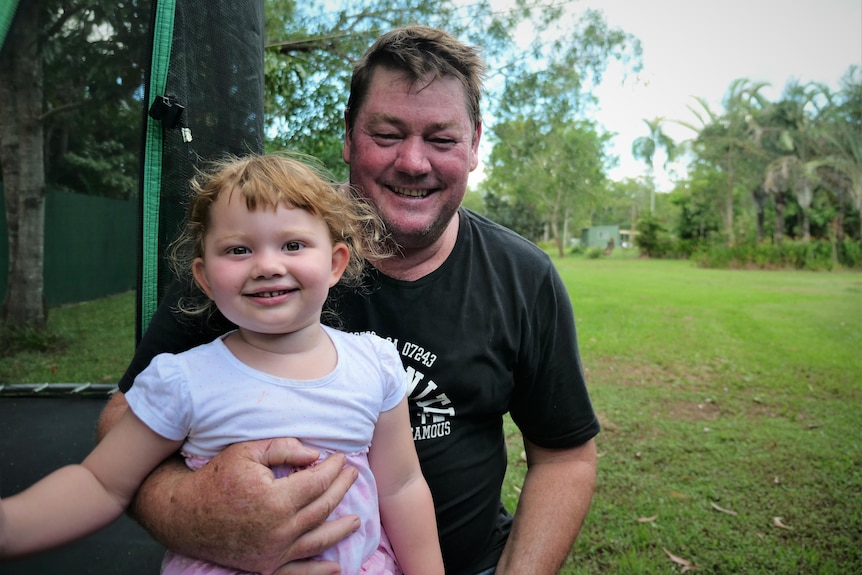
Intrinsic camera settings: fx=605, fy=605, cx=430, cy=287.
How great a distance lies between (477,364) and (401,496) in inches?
17.2

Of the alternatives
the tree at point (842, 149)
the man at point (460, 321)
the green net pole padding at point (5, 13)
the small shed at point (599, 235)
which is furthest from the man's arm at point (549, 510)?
the small shed at point (599, 235)

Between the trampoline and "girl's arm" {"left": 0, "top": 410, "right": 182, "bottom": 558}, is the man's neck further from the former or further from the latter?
"girl's arm" {"left": 0, "top": 410, "right": 182, "bottom": 558}

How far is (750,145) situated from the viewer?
29.6m

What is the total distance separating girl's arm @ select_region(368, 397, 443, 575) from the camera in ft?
4.17

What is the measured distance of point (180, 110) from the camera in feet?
5.12

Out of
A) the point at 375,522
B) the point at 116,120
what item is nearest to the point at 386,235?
the point at 375,522

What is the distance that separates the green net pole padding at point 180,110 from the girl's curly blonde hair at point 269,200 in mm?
150

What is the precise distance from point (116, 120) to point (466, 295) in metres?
1.86

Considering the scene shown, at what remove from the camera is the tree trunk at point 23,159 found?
2252 mm

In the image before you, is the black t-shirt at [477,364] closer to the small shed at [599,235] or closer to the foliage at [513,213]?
the foliage at [513,213]

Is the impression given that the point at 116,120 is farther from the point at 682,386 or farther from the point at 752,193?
the point at 752,193

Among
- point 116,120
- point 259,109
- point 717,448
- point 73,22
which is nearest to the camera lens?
point 259,109

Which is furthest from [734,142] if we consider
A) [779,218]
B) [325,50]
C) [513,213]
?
[325,50]

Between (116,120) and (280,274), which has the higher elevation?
(116,120)
